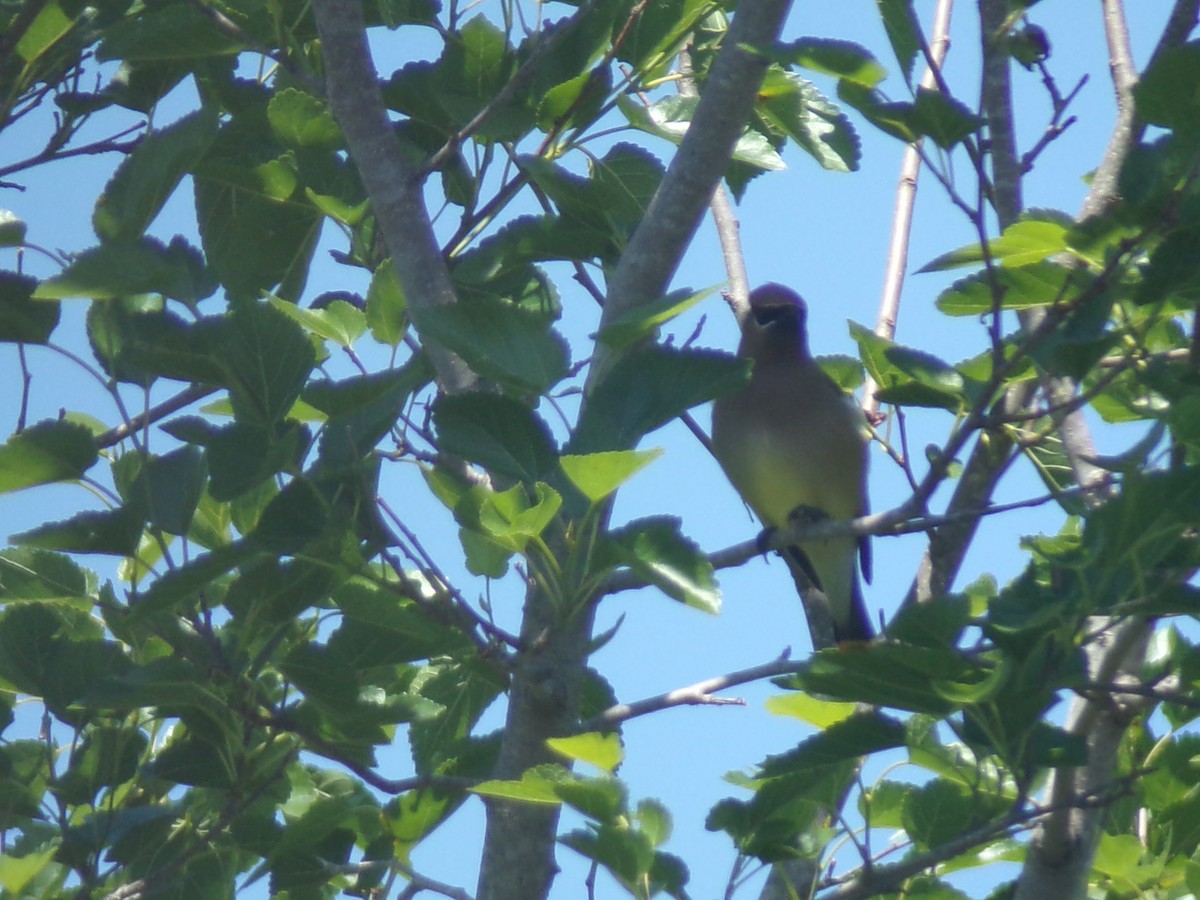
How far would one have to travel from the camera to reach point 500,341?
231 cm

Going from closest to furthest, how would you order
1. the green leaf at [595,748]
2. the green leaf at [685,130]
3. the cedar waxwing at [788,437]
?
the green leaf at [595,748], the green leaf at [685,130], the cedar waxwing at [788,437]

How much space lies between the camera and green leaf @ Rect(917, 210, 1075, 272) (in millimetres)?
2104

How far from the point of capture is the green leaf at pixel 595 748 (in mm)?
2172

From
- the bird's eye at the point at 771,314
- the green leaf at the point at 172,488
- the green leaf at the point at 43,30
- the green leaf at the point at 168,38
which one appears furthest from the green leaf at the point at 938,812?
the bird's eye at the point at 771,314

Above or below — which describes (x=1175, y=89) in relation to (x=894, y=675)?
above

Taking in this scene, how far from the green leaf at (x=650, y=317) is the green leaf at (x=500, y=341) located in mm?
145

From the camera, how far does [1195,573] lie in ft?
7.05

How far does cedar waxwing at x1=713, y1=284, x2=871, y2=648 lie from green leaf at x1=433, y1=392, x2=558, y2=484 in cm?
275

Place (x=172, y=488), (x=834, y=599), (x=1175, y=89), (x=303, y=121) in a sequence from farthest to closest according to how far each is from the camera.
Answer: (x=834, y=599)
(x=303, y=121)
(x=172, y=488)
(x=1175, y=89)

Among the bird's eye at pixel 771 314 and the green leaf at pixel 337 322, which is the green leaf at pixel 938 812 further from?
the bird's eye at pixel 771 314

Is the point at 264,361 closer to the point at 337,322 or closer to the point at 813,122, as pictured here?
the point at 337,322

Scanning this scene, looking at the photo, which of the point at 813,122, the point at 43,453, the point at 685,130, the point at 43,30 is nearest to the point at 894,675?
the point at 43,453

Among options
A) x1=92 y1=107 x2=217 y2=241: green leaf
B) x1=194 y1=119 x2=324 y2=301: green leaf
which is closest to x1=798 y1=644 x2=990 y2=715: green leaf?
x1=92 y1=107 x2=217 y2=241: green leaf

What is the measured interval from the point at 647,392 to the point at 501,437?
23 cm
